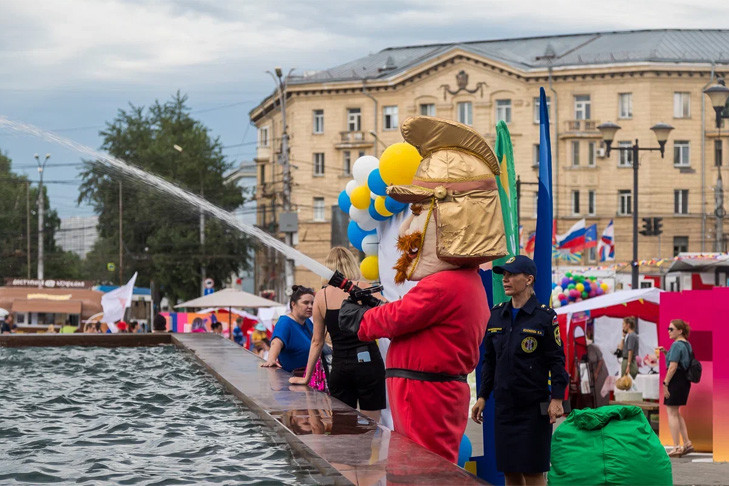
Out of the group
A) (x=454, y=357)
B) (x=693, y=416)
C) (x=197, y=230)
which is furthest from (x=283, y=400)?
(x=197, y=230)

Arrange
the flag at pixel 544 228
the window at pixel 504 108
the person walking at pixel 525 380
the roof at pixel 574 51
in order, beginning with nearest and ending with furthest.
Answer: the person walking at pixel 525 380 → the flag at pixel 544 228 → the roof at pixel 574 51 → the window at pixel 504 108

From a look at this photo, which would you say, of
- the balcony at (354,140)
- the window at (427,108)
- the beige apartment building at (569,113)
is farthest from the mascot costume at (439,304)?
the balcony at (354,140)

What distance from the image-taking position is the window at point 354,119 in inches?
2822

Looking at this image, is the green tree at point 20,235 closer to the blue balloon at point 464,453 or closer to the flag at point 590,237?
the flag at point 590,237

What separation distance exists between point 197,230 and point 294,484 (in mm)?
65249

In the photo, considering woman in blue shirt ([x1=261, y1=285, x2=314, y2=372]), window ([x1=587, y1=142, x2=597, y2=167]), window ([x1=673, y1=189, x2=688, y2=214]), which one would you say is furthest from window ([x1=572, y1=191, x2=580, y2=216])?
woman in blue shirt ([x1=261, y1=285, x2=314, y2=372])

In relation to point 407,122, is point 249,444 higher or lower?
lower

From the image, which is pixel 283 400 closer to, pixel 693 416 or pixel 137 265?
pixel 693 416

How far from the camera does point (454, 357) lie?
6859 mm

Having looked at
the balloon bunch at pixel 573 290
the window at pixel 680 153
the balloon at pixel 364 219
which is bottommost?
the balloon bunch at pixel 573 290

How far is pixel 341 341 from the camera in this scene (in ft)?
30.5

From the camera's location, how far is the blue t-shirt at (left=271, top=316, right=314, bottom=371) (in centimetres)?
1032

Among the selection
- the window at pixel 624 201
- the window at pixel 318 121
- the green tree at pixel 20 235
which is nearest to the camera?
the window at pixel 624 201

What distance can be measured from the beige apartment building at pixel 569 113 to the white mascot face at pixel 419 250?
56517 millimetres
